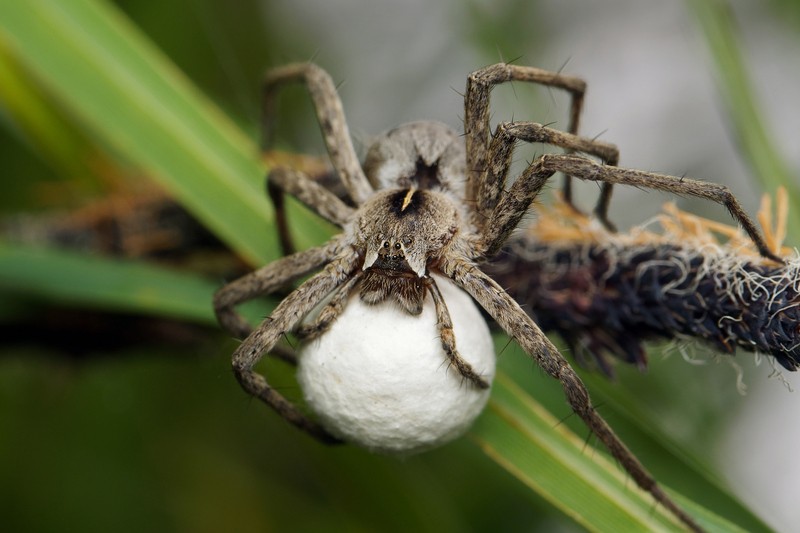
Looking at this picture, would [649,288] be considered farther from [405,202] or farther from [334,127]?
[334,127]

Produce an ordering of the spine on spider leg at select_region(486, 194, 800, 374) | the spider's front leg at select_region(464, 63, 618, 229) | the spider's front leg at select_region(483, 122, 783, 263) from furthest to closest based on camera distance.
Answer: the spider's front leg at select_region(464, 63, 618, 229) → the spider's front leg at select_region(483, 122, 783, 263) → the spine on spider leg at select_region(486, 194, 800, 374)

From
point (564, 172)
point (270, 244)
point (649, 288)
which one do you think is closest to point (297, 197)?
point (270, 244)

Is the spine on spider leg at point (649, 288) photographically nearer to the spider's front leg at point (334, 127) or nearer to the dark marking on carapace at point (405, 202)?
the dark marking on carapace at point (405, 202)

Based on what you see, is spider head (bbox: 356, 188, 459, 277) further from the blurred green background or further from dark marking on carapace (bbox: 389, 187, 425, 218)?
the blurred green background

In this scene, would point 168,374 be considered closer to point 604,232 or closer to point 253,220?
point 253,220

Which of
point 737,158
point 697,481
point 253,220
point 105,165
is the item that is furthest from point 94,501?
point 737,158

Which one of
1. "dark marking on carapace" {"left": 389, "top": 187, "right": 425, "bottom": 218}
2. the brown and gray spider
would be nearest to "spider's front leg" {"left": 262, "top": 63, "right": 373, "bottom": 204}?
the brown and gray spider

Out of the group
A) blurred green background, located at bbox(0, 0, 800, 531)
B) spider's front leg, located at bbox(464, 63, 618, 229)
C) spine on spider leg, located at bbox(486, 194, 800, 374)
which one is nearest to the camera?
spine on spider leg, located at bbox(486, 194, 800, 374)

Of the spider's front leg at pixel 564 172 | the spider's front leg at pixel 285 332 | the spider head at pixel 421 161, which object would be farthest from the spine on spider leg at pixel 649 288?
the spider's front leg at pixel 285 332
